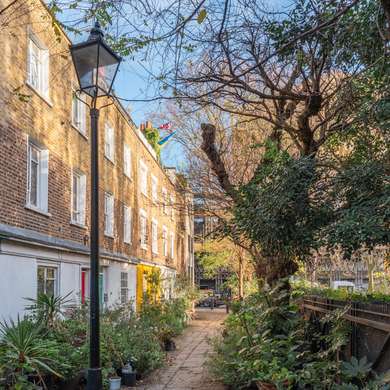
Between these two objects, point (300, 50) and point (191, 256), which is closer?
point (300, 50)

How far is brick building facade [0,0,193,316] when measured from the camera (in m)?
10.5

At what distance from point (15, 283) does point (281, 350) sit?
5636mm

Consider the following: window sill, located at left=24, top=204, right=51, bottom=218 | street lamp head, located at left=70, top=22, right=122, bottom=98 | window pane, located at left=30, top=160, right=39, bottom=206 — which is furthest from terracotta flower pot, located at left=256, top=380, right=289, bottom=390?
window pane, located at left=30, top=160, right=39, bottom=206

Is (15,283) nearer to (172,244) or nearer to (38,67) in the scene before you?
(38,67)

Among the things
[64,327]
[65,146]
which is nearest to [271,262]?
[64,327]

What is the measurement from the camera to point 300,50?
8.58 meters

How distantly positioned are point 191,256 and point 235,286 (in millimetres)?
10071

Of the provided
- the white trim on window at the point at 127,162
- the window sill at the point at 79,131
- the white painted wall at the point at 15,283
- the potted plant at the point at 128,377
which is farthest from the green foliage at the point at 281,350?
the white trim on window at the point at 127,162

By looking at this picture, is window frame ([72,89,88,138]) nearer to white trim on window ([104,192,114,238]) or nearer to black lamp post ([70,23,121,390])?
white trim on window ([104,192,114,238])

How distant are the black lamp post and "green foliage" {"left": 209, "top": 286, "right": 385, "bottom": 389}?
2376 mm

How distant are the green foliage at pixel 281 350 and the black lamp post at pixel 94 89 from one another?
7.79ft

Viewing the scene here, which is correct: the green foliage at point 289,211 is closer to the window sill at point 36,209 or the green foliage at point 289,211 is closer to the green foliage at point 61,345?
the green foliage at point 61,345

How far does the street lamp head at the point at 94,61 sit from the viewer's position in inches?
241

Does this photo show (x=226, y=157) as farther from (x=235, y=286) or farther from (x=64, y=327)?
(x=235, y=286)
